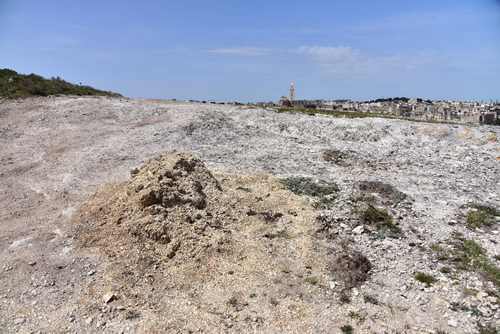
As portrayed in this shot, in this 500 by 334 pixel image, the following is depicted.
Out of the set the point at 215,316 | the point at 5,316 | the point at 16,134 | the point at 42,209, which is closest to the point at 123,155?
the point at 42,209

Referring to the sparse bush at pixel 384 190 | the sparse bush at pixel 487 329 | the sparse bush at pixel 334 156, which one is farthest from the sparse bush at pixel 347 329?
the sparse bush at pixel 334 156

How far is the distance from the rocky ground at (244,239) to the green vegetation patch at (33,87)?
1068cm

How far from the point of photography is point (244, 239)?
9.80 metres

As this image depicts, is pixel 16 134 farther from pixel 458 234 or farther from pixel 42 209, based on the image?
pixel 458 234

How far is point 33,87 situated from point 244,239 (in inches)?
1044

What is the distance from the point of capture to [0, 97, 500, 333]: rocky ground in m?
7.20

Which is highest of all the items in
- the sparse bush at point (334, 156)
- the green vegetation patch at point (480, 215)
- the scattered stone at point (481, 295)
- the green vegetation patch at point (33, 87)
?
the green vegetation patch at point (33, 87)

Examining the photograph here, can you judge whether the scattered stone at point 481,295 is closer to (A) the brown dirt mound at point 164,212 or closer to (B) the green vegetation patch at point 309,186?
(B) the green vegetation patch at point 309,186

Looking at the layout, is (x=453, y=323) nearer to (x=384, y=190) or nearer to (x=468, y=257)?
(x=468, y=257)

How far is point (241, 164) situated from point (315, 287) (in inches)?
341

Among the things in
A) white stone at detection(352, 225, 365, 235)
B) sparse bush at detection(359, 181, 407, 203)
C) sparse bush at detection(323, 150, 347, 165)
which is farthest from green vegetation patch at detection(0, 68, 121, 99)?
white stone at detection(352, 225, 365, 235)

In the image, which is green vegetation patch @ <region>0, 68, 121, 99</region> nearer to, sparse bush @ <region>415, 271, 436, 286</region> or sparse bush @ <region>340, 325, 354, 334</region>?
sparse bush @ <region>340, 325, 354, 334</region>

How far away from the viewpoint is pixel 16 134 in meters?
19.0

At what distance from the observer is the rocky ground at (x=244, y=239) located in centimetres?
720
